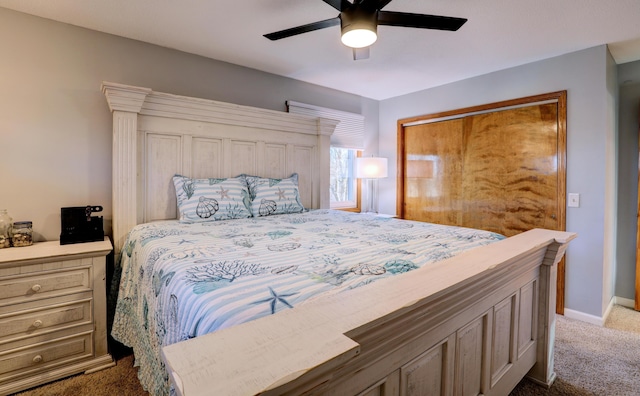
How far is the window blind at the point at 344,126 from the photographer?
3.63 meters

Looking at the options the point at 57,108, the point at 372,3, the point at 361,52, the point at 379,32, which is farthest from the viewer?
the point at 379,32

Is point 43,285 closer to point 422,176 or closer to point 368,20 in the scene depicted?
point 368,20

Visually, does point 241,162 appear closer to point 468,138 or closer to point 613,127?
point 468,138

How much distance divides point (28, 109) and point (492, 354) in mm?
3186

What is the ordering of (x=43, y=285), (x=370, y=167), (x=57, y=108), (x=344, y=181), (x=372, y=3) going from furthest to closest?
(x=344, y=181), (x=370, y=167), (x=57, y=108), (x=43, y=285), (x=372, y=3)

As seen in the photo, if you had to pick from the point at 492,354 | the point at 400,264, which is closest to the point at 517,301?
the point at 492,354

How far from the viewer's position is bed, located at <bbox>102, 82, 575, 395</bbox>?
594 millimetres

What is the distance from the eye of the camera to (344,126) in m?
4.00

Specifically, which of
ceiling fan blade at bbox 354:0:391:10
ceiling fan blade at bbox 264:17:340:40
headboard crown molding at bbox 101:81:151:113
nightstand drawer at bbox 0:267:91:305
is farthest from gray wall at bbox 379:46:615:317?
nightstand drawer at bbox 0:267:91:305

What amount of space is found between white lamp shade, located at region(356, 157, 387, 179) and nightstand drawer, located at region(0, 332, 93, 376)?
3010 mm

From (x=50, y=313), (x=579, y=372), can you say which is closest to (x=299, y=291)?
(x=50, y=313)

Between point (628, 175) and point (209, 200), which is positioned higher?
point (628, 175)

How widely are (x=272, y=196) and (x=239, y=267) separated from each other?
1616mm

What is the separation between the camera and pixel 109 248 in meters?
1.95
